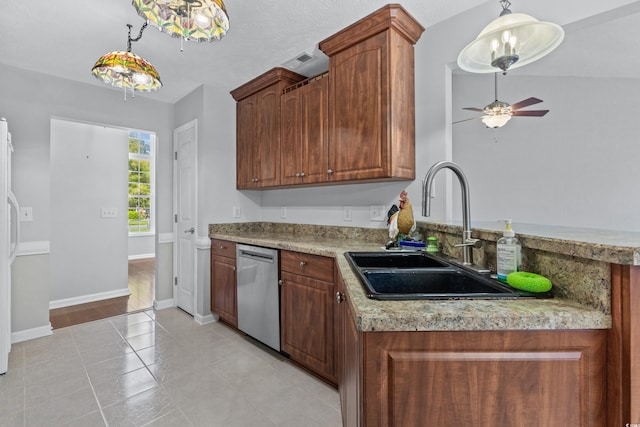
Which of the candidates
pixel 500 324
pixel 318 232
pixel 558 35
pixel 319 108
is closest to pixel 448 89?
pixel 558 35

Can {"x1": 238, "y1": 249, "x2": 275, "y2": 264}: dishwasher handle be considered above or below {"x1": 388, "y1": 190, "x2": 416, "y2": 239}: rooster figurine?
below

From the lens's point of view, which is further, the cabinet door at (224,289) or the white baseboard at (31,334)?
the cabinet door at (224,289)

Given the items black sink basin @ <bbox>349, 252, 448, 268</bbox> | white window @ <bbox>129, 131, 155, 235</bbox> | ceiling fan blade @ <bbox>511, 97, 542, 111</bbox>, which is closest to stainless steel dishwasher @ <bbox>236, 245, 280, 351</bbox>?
black sink basin @ <bbox>349, 252, 448, 268</bbox>

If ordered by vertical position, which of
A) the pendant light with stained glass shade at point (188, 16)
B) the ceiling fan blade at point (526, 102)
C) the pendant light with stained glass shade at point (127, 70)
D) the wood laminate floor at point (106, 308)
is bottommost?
the wood laminate floor at point (106, 308)

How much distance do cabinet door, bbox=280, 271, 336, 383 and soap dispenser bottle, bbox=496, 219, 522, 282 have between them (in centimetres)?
107

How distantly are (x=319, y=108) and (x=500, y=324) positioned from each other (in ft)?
6.78

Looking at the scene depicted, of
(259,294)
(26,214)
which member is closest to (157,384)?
(259,294)

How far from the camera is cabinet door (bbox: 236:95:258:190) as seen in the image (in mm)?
3100

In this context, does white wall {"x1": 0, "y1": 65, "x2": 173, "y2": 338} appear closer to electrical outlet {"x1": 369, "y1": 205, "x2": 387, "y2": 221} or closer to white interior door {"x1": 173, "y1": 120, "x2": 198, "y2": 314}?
white interior door {"x1": 173, "y1": 120, "x2": 198, "y2": 314}

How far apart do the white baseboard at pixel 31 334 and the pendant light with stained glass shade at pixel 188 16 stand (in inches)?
116

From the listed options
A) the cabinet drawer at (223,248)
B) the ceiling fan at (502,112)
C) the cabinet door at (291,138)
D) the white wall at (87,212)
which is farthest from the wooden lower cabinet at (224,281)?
the ceiling fan at (502,112)

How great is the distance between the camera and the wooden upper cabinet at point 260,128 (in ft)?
9.25

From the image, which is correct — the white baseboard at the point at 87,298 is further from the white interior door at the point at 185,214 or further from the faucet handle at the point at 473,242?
the faucet handle at the point at 473,242

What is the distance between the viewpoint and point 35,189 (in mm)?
2760
